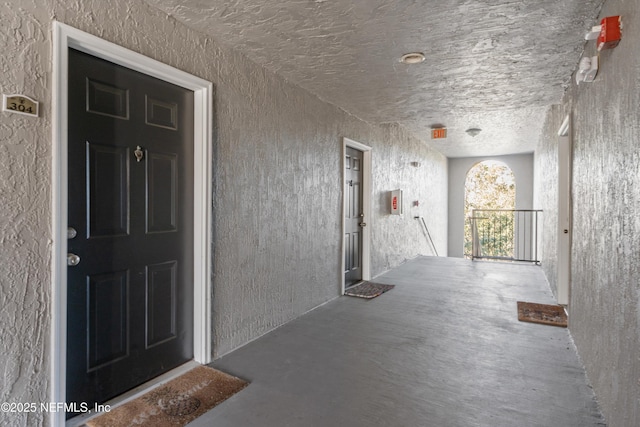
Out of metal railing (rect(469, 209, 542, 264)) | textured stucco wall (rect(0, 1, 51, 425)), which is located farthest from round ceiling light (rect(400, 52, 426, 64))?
metal railing (rect(469, 209, 542, 264))

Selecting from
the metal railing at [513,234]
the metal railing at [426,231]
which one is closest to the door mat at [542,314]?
the metal railing at [513,234]

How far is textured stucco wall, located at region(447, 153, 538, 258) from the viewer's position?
9000 mm

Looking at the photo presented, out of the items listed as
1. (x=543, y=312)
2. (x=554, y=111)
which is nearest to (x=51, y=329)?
(x=543, y=312)

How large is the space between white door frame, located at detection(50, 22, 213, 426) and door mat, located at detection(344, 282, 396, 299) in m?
2.26

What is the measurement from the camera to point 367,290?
4535 mm

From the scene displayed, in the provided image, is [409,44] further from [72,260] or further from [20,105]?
[72,260]

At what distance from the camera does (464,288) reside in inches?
186

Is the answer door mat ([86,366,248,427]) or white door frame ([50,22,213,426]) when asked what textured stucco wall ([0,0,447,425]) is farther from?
door mat ([86,366,248,427])

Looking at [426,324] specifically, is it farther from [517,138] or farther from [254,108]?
[517,138]

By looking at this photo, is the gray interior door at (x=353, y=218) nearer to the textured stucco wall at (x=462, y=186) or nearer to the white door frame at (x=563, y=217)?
the white door frame at (x=563, y=217)

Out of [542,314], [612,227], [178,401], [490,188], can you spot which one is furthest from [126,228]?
[490,188]

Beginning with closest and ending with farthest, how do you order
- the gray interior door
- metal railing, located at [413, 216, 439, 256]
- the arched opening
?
the gray interior door → metal railing, located at [413, 216, 439, 256] → the arched opening

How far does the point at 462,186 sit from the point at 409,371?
27.8 feet

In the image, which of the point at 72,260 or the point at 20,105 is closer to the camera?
the point at 20,105
